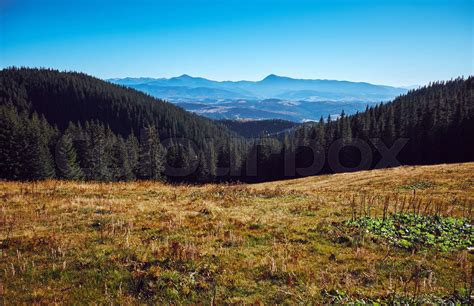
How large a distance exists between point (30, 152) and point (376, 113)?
11266cm

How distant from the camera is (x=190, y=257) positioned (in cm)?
819

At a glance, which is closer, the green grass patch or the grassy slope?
the grassy slope

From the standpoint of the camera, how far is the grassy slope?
667cm

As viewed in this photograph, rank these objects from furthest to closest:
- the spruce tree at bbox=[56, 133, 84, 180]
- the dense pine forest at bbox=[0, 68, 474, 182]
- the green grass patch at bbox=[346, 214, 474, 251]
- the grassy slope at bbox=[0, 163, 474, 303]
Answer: the spruce tree at bbox=[56, 133, 84, 180]
the dense pine forest at bbox=[0, 68, 474, 182]
the green grass patch at bbox=[346, 214, 474, 251]
the grassy slope at bbox=[0, 163, 474, 303]

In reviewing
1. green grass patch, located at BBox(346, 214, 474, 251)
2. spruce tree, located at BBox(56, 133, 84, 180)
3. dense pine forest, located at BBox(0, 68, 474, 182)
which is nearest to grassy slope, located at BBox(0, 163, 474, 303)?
green grass patch, located at BBox(346, 214, 474, 251)

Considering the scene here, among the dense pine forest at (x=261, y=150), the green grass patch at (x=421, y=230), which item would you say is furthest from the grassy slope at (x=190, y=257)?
the dense pine forest at (x=261, y=150)

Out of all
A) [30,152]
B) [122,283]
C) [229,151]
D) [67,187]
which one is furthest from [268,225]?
[229,151]

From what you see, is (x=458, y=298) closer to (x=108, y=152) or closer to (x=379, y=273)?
(x=379, y=273)

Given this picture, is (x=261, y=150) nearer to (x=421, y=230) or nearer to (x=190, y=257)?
(x=421, y=230)

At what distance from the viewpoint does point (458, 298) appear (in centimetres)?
631

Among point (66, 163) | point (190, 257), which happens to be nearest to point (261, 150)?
point (66, 163)

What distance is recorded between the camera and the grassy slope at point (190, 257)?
667 cm

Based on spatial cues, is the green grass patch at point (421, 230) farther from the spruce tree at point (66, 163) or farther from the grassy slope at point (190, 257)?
the spruce tree at point (66, 163)

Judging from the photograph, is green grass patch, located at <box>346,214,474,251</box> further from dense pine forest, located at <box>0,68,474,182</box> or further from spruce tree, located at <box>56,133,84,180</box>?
spruce tree, located at <box>56,133,84,180</box>
